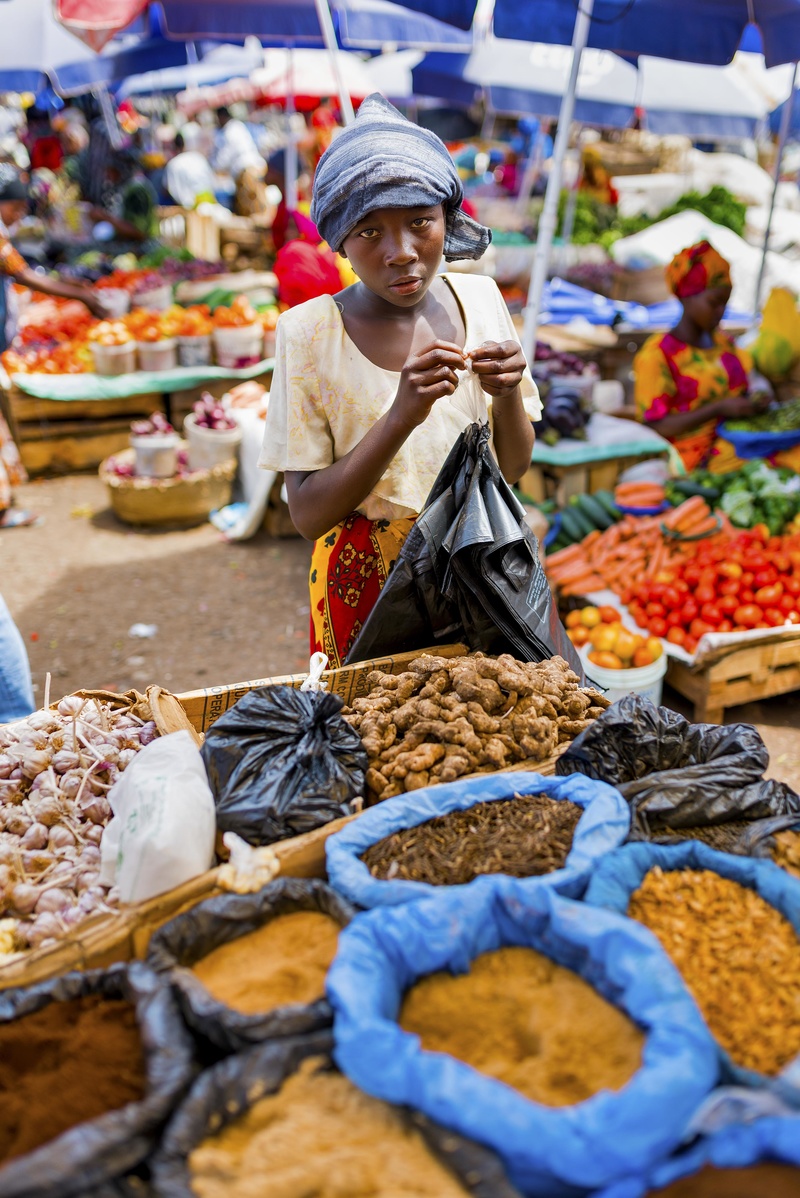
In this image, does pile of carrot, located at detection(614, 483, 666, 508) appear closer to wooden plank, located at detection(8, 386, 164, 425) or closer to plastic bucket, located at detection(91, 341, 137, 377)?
wooden plank, located at detection(8, 386, 164, 425)

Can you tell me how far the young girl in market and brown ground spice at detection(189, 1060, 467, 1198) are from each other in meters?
1.38

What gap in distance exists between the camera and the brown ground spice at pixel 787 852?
63.1 inches

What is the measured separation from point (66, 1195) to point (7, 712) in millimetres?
2523

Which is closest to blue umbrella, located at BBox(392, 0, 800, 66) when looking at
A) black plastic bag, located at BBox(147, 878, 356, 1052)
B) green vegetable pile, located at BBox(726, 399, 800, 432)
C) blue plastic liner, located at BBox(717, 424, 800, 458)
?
green vegetable pile, located at BBox(726, 399, 800, 432)

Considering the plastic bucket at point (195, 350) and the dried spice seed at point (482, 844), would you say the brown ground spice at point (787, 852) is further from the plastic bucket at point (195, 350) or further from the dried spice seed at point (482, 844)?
the plastic bucket at point (195, 350)

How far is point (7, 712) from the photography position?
3.35m

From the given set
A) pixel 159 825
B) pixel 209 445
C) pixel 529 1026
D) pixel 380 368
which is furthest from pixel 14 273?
pixel 529 1026

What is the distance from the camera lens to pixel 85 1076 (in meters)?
1.27

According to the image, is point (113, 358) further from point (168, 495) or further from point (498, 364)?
point (498, 364)

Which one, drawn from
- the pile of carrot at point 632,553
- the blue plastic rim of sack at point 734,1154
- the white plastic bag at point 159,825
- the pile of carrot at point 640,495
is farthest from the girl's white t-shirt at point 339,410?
the pile of carrot at point 640,495

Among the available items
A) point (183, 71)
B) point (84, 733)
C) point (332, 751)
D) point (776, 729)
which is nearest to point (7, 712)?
point (84, 733)

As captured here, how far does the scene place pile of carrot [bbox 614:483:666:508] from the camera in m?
5.29

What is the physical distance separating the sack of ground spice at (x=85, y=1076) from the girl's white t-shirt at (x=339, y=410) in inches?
53.0

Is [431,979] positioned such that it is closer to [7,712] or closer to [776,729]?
[7,712]
